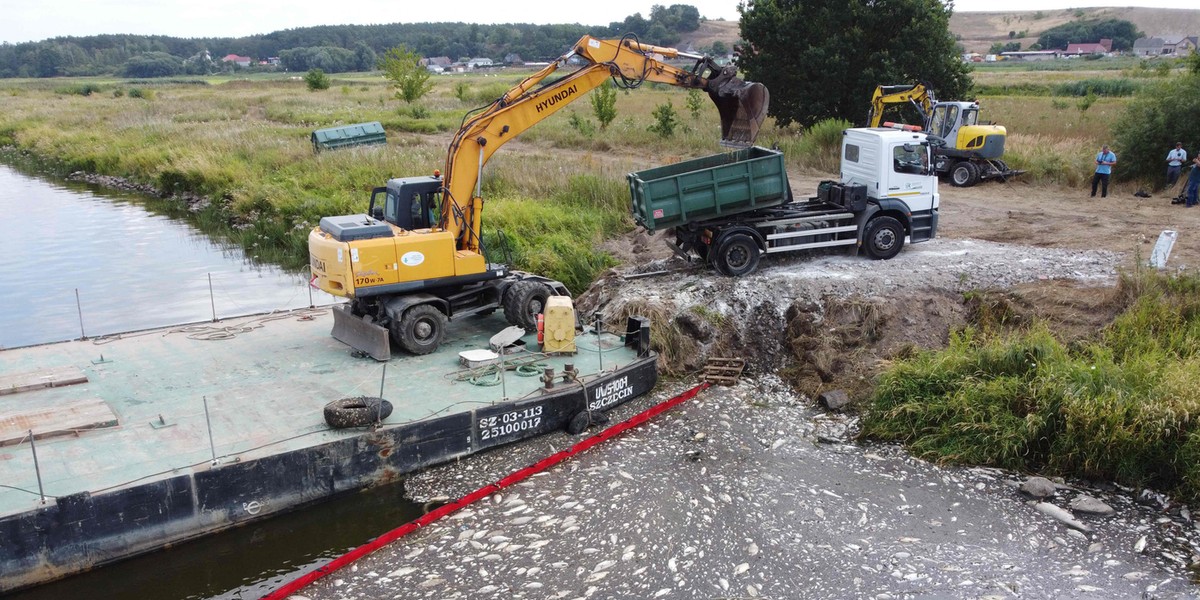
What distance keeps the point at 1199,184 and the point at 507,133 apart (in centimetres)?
1732

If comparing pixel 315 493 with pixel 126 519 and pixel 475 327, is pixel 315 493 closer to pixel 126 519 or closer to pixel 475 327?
pixel 126 519

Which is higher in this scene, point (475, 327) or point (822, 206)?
point (822, 206)

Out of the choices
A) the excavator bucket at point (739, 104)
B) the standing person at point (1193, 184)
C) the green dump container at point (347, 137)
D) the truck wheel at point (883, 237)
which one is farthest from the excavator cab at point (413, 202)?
the green dump container at point (347, 137)

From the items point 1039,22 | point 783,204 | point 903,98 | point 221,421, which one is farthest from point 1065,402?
point 1039,22

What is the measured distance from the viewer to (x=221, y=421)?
35.0 ft

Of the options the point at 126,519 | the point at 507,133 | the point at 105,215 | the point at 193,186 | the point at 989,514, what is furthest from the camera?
the point at 193,186

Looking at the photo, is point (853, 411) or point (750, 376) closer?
point (853, 411)

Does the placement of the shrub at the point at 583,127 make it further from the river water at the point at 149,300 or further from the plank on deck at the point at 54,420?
the plank on deck at the point at 54,420

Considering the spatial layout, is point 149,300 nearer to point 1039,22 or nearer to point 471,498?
point 471,498

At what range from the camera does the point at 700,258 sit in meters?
16.6

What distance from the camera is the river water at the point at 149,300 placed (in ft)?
29.8

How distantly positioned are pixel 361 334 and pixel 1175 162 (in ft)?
67.3

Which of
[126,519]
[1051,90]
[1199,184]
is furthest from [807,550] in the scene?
[1051,90]

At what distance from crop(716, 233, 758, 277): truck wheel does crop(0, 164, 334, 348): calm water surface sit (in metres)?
8.64
